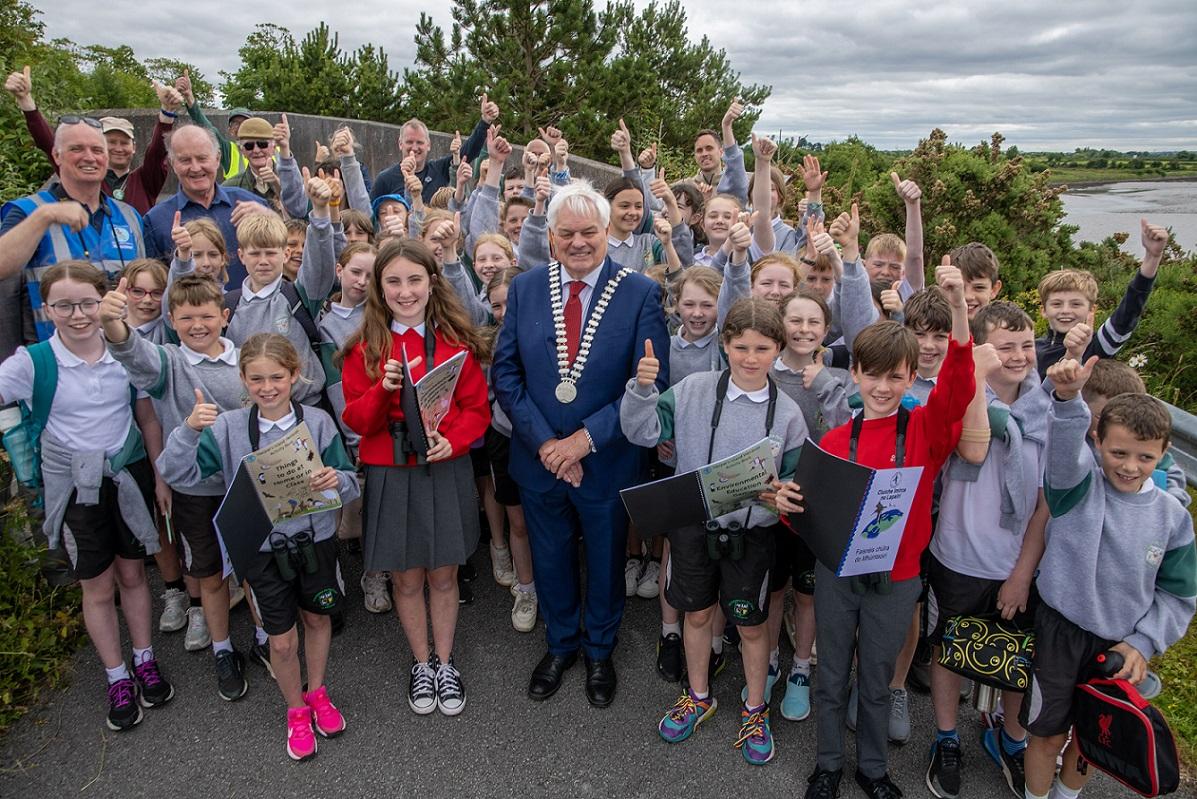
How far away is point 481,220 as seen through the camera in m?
5.34

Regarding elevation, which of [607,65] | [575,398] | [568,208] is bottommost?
[575,398]

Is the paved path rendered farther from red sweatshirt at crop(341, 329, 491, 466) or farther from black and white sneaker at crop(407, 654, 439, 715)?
red sweatshirt at crop(341, 329, 491, 466)

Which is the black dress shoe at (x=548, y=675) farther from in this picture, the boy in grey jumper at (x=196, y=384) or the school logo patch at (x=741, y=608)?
the boy in grey jumper at (x=196, y=384)

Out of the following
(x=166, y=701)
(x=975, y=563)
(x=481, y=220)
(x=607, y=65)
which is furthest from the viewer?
(x=607, y=65)

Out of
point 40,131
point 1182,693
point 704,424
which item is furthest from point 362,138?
point 1182,693

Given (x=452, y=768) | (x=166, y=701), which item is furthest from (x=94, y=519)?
(x=452, y=768)

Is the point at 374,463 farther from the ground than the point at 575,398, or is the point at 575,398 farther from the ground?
the point at 575,398

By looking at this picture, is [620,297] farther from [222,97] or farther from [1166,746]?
[222,97]

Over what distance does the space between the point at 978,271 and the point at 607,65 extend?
1036cm

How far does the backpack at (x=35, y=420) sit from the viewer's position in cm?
315

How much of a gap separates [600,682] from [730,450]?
4.28 ft

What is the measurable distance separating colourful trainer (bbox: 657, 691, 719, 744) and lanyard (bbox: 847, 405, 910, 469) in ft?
4.33

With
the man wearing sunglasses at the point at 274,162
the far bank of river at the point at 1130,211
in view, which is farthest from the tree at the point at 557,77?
the man wearing sunglasses at the point at 274,162

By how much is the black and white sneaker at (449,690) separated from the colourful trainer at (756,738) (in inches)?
48.8
